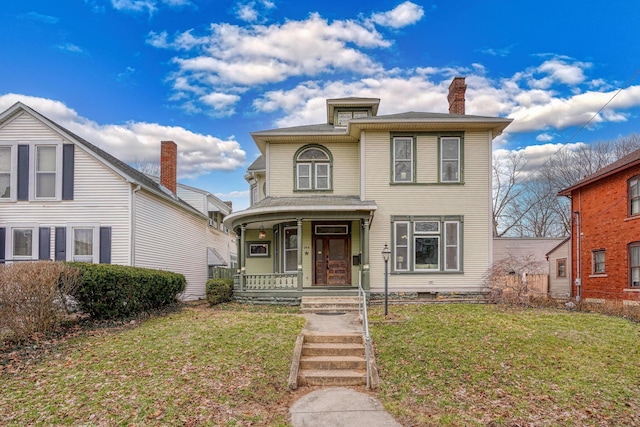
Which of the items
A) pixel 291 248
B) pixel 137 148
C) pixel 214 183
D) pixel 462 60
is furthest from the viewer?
pixel 137 148

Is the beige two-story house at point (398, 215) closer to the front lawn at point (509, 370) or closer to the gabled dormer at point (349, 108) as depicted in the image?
the gabled dormer at point (349, 108)

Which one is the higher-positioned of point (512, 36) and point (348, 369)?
point (512, 36)

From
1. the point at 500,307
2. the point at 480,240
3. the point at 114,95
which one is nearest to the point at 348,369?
the point at 500,307

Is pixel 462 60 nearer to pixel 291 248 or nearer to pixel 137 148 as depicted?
pixel 291 248

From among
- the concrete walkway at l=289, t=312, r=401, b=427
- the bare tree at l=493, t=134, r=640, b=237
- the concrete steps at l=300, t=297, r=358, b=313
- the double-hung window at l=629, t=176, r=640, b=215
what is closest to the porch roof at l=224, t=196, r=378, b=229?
the concrete steps at l=300, t=297, r=358, b=313

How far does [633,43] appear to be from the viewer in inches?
581

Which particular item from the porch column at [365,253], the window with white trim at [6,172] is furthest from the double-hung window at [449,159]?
the window with white trim at [6,172]

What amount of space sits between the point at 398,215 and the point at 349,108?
5.35 metres

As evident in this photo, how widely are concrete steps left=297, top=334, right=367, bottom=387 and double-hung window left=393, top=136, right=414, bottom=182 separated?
7.58 meters

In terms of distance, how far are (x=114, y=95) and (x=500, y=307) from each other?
779 inches

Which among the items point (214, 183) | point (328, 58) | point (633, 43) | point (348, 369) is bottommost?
point (348, 369)

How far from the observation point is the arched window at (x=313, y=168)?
54.2 feet

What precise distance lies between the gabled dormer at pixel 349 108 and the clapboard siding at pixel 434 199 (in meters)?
2.73

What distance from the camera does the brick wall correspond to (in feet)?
54.3
